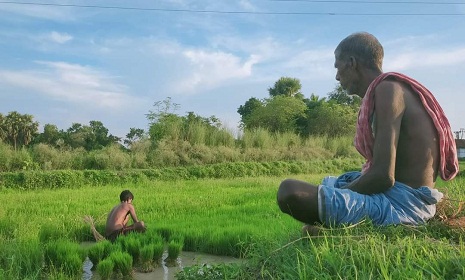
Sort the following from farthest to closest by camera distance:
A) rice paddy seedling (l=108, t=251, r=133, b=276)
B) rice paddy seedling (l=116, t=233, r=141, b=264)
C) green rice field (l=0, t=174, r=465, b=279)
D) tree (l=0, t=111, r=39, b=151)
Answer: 1. tree (l=0, t=111, r=39, b=151)
2. rice paddy seedling (l=116, t=233, r=141, b=264)
3. rice paddy seedling (l=108, t=251, r=133, b=276)
4. green rice field (l=0, t=174, r=465, b=279)

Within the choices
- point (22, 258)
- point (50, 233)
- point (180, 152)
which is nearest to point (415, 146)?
point (22, 258)

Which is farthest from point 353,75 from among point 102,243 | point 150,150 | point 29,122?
point 29,122

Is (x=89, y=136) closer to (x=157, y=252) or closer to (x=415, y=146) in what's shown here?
(x=157, y=252)

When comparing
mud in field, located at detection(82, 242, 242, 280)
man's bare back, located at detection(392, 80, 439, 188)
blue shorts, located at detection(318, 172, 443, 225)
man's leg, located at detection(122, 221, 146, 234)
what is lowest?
mud in field, located at detection(82, 242, 242, 280)

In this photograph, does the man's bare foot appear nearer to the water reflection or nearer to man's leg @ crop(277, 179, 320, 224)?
man's leg @ crop(277, 179, 320, 224)

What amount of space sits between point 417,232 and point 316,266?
0.87 meters

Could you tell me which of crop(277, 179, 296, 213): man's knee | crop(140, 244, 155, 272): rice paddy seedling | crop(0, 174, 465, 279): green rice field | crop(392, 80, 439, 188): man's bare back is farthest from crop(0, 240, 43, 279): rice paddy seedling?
crop(392, 80, 439, 188): man's bare back

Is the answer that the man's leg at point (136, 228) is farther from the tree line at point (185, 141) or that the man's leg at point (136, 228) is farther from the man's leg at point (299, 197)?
the tree line at point (185, 141)

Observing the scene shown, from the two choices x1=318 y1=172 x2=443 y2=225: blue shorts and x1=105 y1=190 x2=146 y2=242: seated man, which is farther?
x1=105 y1=190 x2=146 y2=242: seated man

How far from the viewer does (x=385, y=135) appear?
2.57m

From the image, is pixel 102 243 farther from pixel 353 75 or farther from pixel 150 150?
pixel 150 150

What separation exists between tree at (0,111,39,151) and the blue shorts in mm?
25169

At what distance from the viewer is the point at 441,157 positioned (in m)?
2.74

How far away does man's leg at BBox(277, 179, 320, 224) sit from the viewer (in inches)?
102
